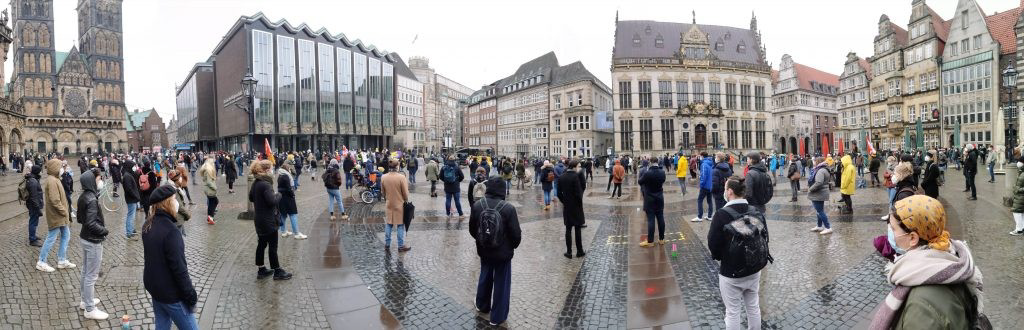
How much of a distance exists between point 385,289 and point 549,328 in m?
2.51

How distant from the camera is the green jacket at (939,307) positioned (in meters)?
2.03

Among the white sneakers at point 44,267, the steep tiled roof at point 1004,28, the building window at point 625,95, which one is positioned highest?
the steep tiled roof at point 1004,28

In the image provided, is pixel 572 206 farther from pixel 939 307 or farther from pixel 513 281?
pixel 939 307

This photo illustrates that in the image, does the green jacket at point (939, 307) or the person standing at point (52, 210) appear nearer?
the green jacket at point (939, 307)

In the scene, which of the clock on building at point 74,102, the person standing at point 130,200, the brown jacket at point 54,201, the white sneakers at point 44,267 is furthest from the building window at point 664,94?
the clock on building at point 74,102

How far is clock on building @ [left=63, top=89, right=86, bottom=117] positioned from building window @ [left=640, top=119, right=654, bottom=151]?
92.2 meters

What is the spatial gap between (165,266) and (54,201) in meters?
4.91

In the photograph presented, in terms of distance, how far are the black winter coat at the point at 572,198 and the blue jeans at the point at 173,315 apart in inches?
219

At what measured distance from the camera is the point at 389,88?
76.3 metres

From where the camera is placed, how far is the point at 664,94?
51344 millimetres

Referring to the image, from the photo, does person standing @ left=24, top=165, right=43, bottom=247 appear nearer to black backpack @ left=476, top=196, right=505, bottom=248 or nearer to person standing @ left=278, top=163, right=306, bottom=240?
person standing @ left=278, top=163, right=306, bottom=240

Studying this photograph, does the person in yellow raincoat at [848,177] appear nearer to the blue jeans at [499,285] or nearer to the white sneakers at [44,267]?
the blue jeans at [499,285]

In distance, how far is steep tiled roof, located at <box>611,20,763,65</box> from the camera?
52.5 meters

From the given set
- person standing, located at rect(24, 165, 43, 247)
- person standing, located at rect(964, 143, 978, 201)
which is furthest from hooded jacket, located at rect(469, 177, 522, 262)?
person standing, located at rect(964, 143, 978, 201)
